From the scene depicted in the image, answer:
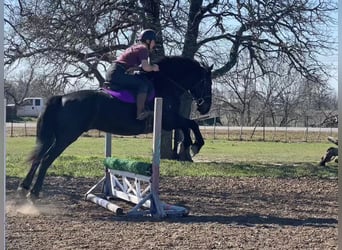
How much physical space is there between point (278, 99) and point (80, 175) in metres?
6.87

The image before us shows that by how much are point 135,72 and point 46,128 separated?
1117mm

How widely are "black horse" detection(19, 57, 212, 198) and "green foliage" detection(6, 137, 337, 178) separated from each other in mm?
364

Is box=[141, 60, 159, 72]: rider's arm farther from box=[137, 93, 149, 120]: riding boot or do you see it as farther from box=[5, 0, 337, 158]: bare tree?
box=[5, 0, 337, 158]: bare tree

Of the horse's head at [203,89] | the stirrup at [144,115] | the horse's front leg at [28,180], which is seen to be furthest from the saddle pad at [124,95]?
the horse's front leg at [28,180]

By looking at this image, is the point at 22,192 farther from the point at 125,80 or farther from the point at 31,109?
the point at 31,109

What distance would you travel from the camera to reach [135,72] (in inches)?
236

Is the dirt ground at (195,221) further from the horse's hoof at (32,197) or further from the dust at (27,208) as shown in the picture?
the horse's hoof at (32,197)

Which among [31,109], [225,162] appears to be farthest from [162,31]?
[31,109]

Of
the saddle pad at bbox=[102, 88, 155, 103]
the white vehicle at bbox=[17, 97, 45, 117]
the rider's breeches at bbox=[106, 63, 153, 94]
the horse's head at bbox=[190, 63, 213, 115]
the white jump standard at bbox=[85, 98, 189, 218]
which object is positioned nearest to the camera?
the white jump standard at bbox=[85, 98, 189, 218]

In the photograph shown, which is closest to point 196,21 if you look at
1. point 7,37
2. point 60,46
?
point 60,46

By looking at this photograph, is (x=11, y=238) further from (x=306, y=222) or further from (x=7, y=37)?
(x=7, y=37)

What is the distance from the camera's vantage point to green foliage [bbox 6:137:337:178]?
9930mm

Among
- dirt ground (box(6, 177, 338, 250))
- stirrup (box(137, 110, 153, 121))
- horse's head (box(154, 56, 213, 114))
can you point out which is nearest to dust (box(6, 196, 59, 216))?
dirt ground (box(6, 177, 338, 250))

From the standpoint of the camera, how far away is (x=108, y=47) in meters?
11.8
